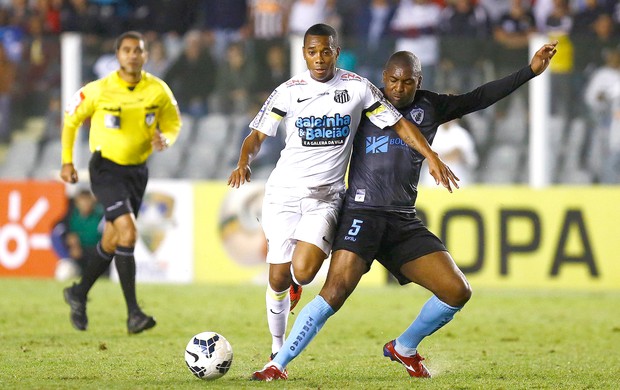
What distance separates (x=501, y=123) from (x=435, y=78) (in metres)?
0.95

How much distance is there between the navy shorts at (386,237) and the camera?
24.5 ft

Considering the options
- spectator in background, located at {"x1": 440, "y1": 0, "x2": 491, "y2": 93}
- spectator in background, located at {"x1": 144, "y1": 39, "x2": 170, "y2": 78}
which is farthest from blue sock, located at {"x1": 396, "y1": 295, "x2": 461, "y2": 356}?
spectator in background, located at {"x1": 144, "y1": 39, "x2": 170, "y2": 78}

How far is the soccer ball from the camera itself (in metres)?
7.39

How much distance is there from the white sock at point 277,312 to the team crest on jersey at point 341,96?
1.32m

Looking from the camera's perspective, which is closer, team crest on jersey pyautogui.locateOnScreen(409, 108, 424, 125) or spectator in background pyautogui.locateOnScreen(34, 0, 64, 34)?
team crest on jersey pyautogui.locateOnScreen(409, 108, 424, 125)

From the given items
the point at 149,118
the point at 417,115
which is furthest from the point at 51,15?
the point at 417,115

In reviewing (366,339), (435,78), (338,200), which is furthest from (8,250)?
(338,200)

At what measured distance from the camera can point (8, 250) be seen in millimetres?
15508

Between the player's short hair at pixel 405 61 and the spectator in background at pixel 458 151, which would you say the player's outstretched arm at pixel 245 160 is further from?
the spectator in background at pixel 458 151

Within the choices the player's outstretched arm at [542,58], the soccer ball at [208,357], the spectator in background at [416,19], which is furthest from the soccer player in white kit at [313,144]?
the spectator in background at [416,19]

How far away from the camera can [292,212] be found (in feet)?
25.8

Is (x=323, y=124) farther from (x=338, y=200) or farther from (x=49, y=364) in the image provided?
(x=49, y=364)

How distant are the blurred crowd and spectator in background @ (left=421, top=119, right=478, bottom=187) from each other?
9 cm

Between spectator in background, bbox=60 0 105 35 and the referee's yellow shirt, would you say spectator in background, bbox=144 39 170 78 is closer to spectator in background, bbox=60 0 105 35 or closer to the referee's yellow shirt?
spectator in background, bbox=60 0 105 35
